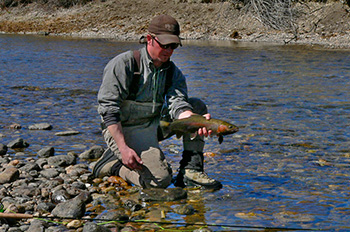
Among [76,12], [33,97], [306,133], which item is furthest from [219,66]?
[76,12]

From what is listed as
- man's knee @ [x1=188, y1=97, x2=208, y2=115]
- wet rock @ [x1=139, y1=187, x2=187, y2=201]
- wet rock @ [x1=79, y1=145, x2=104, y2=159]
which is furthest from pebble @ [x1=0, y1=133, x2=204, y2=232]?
man's knee @ [x1=188, y1=97, x2=208, y2=115]

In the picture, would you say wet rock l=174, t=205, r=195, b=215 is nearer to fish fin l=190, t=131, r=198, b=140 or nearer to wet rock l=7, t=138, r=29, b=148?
fish fin l=190, t=131, r=198, b=140

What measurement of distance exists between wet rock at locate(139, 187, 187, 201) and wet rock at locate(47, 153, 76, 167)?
4.90 ft

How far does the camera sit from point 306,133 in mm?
8109

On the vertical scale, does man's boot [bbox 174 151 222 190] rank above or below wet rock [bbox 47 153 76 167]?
above

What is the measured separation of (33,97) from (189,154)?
711 centimetres

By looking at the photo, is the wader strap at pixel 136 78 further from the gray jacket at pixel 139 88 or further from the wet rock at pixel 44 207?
the wet rock at pixel 44 207

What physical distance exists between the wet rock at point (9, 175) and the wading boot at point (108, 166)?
2.74ft

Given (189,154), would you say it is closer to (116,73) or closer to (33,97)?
(116,73)

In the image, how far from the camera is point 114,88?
5.11 meters

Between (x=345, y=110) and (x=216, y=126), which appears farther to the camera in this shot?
(x=345, y=110)

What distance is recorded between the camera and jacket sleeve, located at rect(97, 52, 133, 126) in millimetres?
5078

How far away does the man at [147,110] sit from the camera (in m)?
5.10

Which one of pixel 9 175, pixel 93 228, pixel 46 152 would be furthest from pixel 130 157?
pixel 46 152
